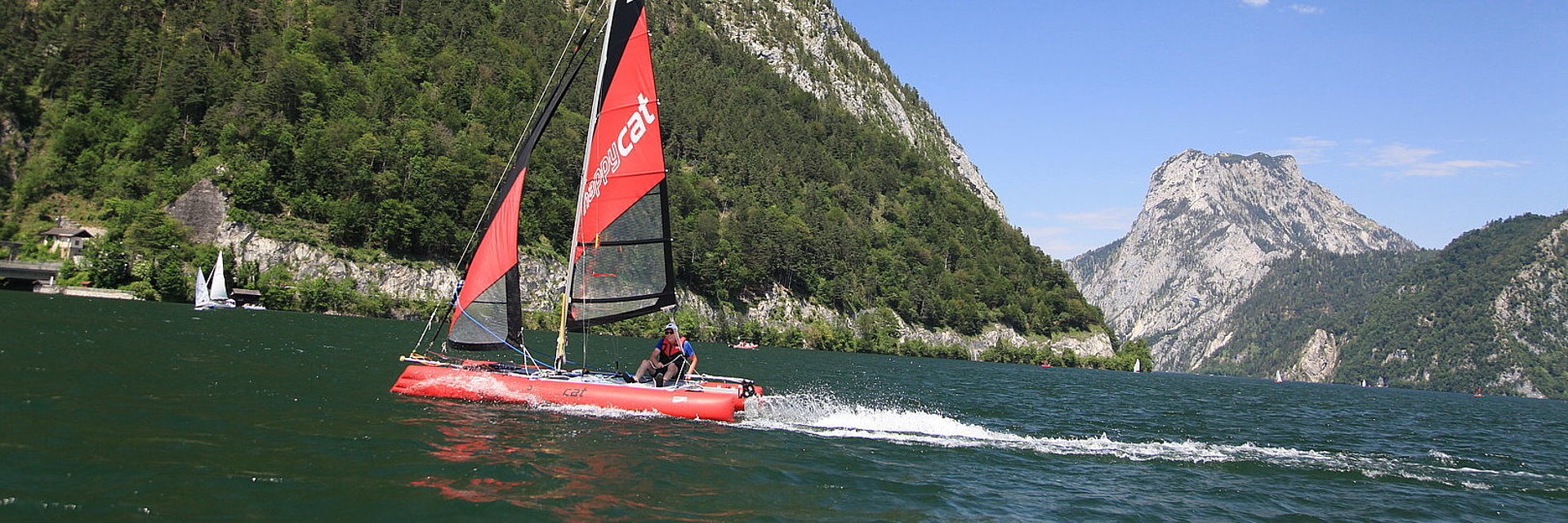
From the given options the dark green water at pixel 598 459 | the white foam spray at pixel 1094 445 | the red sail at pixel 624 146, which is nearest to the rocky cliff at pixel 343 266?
the dark green water at pixel 598 459

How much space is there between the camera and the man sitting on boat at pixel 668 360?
25.0 m

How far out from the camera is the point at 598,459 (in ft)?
54.0

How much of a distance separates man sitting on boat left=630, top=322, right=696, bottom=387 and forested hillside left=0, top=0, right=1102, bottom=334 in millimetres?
79812

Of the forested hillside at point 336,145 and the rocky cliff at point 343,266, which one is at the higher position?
the forested hillside at point 336,145

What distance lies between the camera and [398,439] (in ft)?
54.8

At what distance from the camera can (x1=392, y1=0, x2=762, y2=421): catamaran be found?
2397 centimetres

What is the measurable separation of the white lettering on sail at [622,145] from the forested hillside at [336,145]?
78.9 metres

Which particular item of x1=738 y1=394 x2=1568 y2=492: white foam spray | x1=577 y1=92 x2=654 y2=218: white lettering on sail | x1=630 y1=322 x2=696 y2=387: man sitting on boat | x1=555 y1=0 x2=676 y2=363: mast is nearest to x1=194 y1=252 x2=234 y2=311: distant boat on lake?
x1=555 y1=0 x2=676 y2=363: mast

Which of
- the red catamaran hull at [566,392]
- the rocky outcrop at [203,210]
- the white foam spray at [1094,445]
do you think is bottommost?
the white foam spray at [1094,445]

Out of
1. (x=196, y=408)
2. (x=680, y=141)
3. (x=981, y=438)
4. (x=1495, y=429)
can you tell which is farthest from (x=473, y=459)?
(x=680, y=141)

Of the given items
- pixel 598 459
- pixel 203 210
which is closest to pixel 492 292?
pixel 598 459

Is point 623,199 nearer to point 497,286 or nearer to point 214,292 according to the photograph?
point 497,286

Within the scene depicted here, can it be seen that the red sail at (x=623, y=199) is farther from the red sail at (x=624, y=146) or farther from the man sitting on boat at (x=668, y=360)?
the man sitting on boat at (x=668, y=360)

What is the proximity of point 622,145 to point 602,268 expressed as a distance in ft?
12.1
